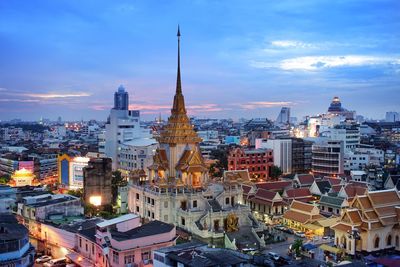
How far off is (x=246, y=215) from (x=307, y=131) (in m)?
110

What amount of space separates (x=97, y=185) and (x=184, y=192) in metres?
13.1

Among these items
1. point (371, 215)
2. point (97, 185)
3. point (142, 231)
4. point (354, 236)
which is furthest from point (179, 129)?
point (354, 236)

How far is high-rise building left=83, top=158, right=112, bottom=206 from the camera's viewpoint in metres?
51.5

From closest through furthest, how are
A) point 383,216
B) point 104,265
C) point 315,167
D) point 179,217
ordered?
point 104,265 < point 383,216 < point 179,217 < point 315,167

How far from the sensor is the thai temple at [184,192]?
41250 mm

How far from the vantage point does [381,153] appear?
81.6 meters

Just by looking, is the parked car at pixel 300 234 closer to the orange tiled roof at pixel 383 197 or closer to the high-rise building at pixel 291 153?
the orange tiled roof at pixel 383 197

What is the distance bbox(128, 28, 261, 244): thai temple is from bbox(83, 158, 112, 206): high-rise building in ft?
15.2

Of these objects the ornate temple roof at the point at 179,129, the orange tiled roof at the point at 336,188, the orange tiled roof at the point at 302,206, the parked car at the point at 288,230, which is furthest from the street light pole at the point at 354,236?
the ornate temple roof at the point at 179,129

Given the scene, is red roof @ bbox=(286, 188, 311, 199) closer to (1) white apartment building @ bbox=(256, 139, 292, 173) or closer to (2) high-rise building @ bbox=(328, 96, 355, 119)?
(1) white apartment building @ bbox=(256, 139, 292, 173)

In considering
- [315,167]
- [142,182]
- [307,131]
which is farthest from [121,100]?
[142,182]

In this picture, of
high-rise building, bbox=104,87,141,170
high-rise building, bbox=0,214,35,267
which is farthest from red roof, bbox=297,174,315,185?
high-rise building, bbox=0,214,35,267

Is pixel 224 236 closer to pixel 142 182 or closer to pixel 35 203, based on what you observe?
pixel 142 182

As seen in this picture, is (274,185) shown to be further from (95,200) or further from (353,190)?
(95,200)
